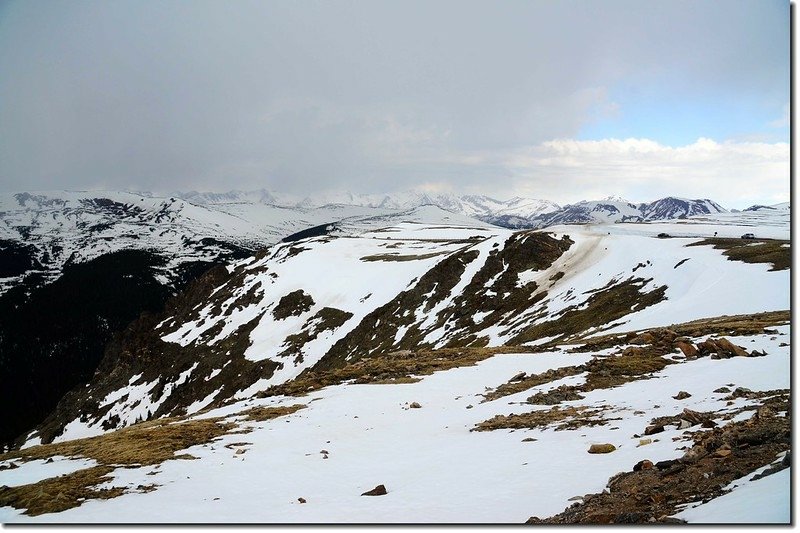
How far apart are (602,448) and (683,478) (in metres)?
2.85

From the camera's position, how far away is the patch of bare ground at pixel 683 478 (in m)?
7.44

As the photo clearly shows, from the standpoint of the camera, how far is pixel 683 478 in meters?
8.21

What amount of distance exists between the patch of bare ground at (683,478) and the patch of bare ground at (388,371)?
16.9m

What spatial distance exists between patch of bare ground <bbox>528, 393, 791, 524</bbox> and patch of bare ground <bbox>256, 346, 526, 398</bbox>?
16.9 m

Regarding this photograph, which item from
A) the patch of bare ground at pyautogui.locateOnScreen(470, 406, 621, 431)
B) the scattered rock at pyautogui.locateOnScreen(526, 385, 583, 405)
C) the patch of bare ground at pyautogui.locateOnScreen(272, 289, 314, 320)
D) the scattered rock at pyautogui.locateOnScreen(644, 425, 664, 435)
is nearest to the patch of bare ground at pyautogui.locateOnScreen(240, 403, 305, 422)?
the patch of bare ground at pyautogui.locateOnScreen(470, 406, 621, 431)

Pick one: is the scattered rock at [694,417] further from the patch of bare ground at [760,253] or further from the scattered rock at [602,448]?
the patch of bare ground at [760,253]

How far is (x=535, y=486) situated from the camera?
9.66 metres

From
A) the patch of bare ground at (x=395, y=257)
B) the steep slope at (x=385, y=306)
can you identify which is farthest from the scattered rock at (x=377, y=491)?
the patch of bare ground at (x=395, y=257)

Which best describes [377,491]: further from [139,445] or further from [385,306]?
[385,306]

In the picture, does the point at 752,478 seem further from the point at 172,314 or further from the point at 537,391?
the point at 172,314

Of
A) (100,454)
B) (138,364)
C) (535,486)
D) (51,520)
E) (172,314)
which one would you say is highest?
(535,486)

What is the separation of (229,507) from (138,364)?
122m

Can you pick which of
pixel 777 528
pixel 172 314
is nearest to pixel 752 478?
pixel 777 528

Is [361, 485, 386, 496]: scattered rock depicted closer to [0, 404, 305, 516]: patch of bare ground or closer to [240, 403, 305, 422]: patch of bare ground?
[0, 404, 305, 516]: patch of bare ground
